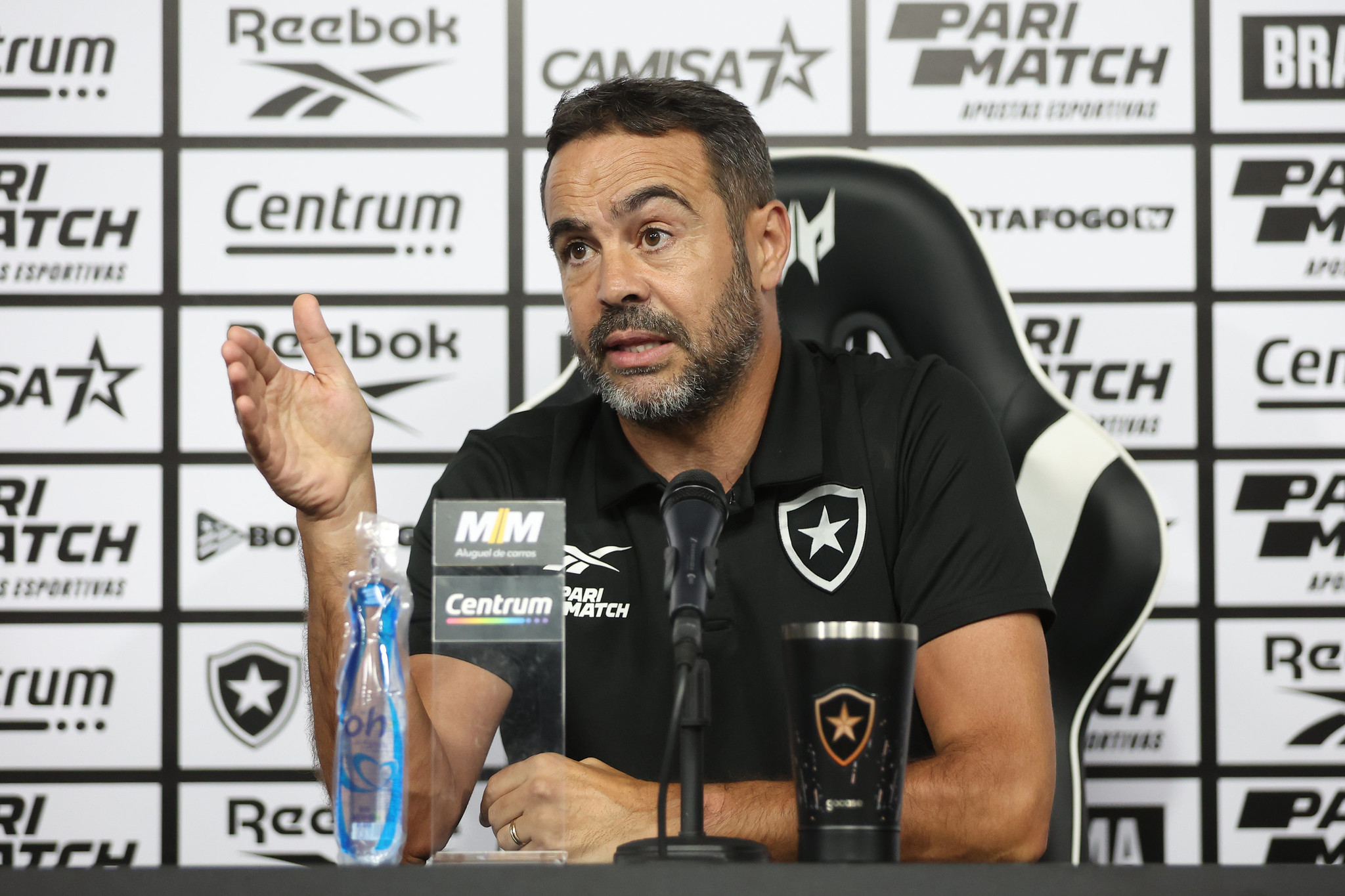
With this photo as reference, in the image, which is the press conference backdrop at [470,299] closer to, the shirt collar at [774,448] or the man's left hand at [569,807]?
the shirt collar at [774,448]

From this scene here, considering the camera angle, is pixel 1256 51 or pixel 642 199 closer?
pixel 642 199

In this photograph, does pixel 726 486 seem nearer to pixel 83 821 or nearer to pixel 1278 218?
pixel 1278 218

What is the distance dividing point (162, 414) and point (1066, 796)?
1690 mm

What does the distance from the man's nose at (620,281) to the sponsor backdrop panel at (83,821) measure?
55.4 inches

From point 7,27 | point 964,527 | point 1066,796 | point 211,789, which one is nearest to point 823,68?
point 964,527

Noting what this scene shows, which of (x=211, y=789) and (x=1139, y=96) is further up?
(x=1139, y=96)

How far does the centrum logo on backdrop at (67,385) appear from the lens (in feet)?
7.18

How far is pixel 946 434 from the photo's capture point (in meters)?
1.39

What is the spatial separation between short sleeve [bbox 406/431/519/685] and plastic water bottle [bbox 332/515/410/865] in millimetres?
497

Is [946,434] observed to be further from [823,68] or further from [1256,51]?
[1256,51]

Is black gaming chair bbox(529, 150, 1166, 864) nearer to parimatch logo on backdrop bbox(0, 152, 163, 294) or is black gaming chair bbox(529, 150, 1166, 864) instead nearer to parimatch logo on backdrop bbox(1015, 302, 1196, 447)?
parimatch logo on backdrop bbox(1015, 302, 1196, 447)

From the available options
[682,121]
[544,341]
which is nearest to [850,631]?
[682,121]

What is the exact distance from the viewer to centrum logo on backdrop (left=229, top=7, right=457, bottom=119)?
2209mm

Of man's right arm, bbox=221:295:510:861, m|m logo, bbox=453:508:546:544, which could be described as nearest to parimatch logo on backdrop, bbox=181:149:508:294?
man's right arm, bbox=221:295:510:861
